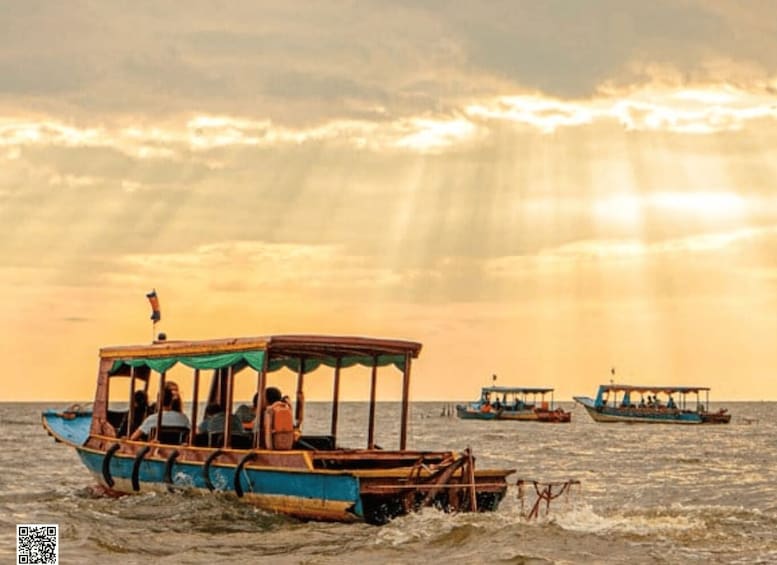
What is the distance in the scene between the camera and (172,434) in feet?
69.8

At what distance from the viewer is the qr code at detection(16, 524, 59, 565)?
49.5ft

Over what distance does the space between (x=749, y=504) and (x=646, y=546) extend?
11.8 m

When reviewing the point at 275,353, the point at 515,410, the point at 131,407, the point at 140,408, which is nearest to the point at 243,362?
the point at 275,353

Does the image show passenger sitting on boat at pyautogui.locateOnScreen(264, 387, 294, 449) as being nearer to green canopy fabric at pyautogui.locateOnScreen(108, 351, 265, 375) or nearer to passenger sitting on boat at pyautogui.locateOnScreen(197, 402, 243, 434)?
green canopy fabric at pyautogui.locateOnScreen(108, 351, 265, 375)

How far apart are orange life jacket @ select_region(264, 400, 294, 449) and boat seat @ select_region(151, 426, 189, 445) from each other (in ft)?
11.4

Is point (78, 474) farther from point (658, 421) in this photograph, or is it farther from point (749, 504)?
point (658, 421)

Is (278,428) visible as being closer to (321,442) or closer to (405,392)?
(405,392)

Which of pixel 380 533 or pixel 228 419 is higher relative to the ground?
pixel 228 419

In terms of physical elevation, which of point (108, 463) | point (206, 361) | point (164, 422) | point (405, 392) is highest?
point (206, 361)

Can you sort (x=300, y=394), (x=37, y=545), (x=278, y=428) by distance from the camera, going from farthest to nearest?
1. (x=300, y=394)
2. (x=278, y=428)
3. (x=37, y=545)

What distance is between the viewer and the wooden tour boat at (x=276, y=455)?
16578 millimetres

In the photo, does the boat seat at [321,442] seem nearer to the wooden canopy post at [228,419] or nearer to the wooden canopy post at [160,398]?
the wooden canopy post at [228,419]

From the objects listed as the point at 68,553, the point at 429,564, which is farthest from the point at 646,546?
the point at 68,553

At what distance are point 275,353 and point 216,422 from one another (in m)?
1.71
